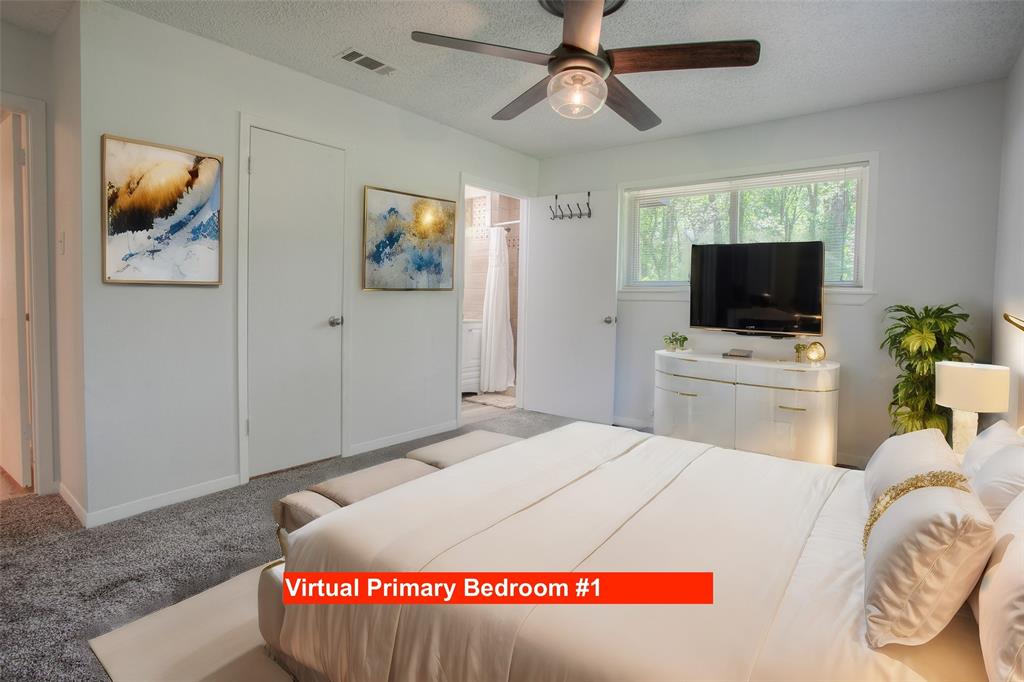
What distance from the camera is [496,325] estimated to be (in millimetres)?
6504

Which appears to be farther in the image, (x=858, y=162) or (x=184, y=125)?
(x=858, y=162)

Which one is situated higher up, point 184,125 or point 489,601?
point 184,125

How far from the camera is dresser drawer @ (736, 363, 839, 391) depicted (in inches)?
144

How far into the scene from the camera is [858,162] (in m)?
3.91

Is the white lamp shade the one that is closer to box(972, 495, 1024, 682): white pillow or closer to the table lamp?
Answer: the table lamp

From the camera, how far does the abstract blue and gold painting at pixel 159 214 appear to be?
274 cm

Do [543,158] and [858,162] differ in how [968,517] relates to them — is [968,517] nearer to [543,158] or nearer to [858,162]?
[858,162]

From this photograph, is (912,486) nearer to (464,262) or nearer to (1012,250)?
(1012,250)

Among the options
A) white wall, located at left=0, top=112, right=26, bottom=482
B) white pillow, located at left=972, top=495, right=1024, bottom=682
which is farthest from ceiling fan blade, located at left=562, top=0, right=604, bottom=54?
white wall, located at left=0, top=112, right=26, bottom=482

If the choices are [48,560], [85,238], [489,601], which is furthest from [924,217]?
[48,560]

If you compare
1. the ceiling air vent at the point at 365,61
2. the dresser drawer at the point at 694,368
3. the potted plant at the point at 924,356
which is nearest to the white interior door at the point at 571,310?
the dresser drawer at the point at 694,368

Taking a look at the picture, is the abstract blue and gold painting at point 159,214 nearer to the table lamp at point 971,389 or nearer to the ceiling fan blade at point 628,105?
the ceiling fan blade at point 628,105

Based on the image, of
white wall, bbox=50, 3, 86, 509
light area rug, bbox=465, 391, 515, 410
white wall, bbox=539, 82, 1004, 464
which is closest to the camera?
white wall, bbox=50, 3, 86, 509

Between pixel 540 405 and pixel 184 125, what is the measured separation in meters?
3.73
